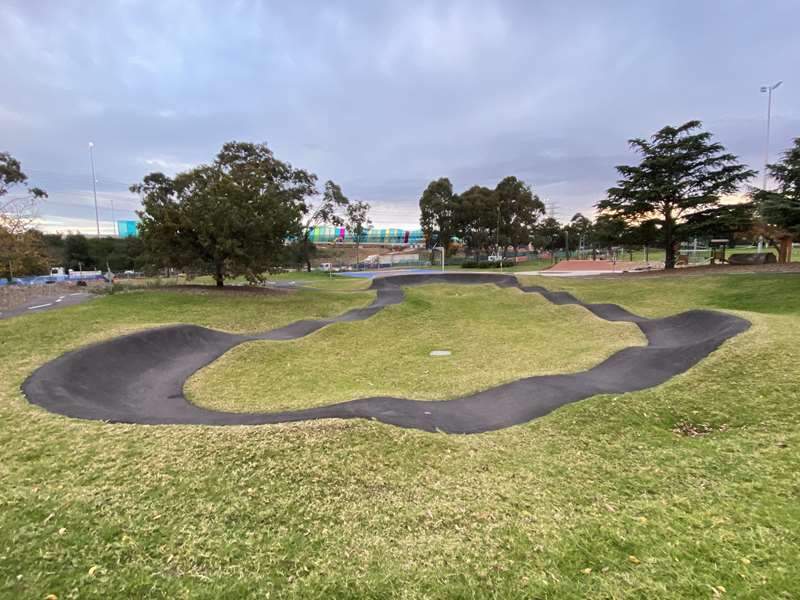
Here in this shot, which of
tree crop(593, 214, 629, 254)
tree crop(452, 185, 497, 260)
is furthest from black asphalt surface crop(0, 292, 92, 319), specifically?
tree crop(452, 185, 497, 260)

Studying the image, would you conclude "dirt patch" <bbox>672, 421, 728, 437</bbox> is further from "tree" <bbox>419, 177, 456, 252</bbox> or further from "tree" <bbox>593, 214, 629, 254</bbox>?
"tree" <bbox>419, 177, 456, 252</bbox>

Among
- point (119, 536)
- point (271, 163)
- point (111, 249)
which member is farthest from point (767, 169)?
point (111, 249)

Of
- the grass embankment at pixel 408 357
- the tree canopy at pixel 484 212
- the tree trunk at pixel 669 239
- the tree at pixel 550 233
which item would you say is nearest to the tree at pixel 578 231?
the tree at pixel 550 233

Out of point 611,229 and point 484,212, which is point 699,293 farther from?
point 484,212

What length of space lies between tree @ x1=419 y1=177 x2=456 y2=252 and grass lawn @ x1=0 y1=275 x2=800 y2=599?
173 feet

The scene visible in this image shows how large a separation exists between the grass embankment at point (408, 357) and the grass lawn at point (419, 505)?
2.46 metres

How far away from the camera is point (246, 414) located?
260 inches

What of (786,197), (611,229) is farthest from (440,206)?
(786,197)

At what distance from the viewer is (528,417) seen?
21.3 feet

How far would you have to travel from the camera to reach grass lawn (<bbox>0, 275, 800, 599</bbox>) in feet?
9.05

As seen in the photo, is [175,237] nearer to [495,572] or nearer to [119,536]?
[119,536]

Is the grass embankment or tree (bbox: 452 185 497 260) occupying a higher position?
tree (bbox: 452 185 497 260)

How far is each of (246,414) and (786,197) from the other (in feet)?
84.4

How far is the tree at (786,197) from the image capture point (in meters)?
18.3
